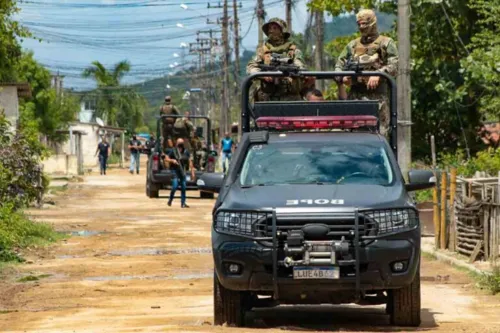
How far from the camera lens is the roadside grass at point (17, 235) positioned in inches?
793

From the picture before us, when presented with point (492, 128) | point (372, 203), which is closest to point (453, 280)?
point (372, 203)

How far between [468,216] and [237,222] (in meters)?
8.48

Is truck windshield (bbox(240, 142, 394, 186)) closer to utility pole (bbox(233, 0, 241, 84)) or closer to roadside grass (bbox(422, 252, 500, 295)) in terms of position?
roadside grass (bbox(422, 252, 500, 295))

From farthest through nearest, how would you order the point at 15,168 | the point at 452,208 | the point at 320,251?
the point at 15,168, the point at 452,208, the point at 320,251

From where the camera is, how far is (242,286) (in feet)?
37.5

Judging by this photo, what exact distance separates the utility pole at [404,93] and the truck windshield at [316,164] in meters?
11.0

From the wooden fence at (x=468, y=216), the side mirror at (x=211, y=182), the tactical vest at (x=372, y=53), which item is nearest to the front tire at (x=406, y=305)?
the side mirror at (x=211, y=182)

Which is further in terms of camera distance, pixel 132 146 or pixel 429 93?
pixel 132 146

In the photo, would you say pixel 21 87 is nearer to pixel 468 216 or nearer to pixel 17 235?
pixel 17 235

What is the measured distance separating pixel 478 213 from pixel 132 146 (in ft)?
143

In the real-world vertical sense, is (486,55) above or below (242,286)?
above

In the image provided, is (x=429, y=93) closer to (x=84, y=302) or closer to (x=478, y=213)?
(x=478, y=213)

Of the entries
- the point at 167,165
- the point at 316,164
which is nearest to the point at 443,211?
the point at 316,164

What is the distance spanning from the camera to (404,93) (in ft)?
78.3
